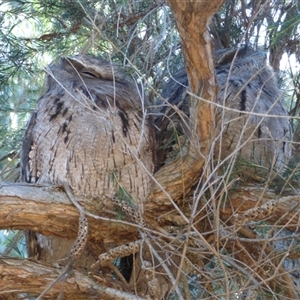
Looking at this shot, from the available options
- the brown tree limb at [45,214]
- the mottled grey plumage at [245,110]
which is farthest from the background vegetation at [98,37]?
the brown tree limb at [45,214]

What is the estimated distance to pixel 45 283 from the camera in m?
2.03

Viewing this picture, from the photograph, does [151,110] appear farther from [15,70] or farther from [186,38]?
[186,38]

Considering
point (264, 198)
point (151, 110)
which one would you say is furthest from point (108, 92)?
point (264, 198)

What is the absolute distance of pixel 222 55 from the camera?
287 cm

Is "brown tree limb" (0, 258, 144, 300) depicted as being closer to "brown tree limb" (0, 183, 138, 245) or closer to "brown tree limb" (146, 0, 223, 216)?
"brown tree limb" (0, 183, 138, 245)

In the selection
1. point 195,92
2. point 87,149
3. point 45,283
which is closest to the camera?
point 195,92

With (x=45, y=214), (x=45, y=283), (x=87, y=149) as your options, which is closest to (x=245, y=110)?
(x=87, y=149)

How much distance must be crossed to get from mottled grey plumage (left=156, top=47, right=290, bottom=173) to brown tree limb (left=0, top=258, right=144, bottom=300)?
70 cm

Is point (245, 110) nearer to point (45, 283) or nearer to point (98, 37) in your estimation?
point (98, 37)

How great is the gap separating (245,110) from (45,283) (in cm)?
112

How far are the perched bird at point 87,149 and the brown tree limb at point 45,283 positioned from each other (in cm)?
32

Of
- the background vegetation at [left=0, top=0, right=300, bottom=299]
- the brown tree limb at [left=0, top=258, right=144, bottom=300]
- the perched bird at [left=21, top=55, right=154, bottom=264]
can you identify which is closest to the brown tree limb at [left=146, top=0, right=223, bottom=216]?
the perched bird at [left=21, top=55, right=154, bottom=264]

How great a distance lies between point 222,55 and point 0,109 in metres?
1.10

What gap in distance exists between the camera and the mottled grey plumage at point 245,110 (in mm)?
2477
